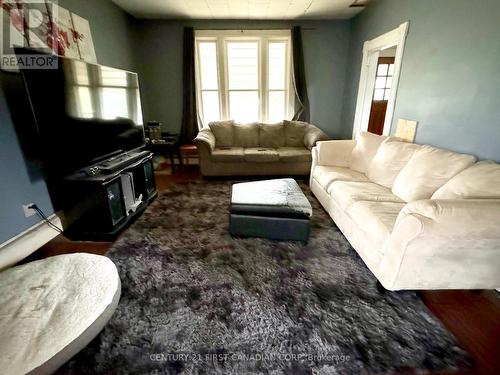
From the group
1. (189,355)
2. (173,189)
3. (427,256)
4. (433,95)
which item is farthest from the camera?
(173,189)

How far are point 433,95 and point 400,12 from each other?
1300 mm

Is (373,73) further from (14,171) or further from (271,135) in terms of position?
(14,171)

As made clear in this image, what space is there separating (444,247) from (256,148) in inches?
120

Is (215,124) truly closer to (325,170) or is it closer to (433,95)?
(325,170)

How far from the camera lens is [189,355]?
1.19 m

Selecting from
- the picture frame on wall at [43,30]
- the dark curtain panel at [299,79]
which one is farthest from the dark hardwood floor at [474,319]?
the dark curtain panel at [299,79]

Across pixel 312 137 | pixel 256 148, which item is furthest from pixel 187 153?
pixel 312 137

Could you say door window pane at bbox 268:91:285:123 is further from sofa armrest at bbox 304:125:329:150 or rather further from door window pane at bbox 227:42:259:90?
sofa armrest at bbox 304:125:329:150

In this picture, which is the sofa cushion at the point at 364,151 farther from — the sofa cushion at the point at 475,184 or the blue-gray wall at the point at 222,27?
the blue-gray wall at the point at 222,27

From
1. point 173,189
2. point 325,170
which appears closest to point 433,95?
point 325,170

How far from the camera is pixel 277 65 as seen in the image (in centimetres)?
440

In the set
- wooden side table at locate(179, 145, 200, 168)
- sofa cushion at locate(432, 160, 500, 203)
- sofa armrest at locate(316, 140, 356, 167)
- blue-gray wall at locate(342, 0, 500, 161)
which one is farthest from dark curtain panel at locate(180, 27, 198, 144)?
sofa cushion at locate(432, 160, 500, 203)

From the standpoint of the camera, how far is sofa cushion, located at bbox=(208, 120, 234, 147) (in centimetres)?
410

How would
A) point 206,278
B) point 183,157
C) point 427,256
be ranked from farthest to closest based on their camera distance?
point 183,157 → point 206,278 → point 427,256
